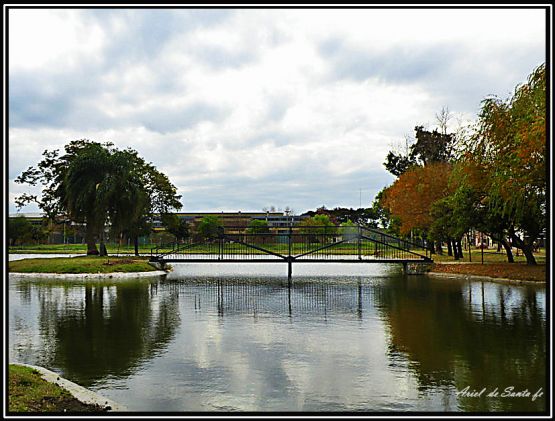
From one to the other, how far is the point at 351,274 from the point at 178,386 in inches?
994

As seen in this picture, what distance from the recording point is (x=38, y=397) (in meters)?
7.47

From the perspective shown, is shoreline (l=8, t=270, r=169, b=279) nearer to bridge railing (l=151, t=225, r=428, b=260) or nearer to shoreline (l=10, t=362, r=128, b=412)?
bridge railing (l=151, t=225, r=428, b=260)

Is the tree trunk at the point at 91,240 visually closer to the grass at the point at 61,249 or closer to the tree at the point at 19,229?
the tree at the point at 19,229

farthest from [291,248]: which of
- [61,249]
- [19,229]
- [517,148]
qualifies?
[61,249]

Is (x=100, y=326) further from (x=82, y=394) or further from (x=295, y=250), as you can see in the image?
(x=295, y=250)

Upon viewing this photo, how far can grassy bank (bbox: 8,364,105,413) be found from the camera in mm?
7055

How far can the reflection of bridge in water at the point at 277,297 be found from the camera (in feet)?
59.2

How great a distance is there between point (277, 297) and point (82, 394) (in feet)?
45.6

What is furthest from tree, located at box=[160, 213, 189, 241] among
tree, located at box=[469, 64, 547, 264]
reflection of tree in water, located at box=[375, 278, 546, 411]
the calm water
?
tree, located at box=[469, 64, 547, 264]

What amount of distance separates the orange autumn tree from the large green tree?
18289mm

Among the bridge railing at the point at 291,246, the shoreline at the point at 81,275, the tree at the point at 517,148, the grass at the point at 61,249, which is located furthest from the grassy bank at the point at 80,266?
the tree at the point at 517,148

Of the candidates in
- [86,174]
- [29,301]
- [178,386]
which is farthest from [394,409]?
[86,174]

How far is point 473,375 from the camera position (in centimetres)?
958

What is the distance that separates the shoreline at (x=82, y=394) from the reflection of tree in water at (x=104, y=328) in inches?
19.7
